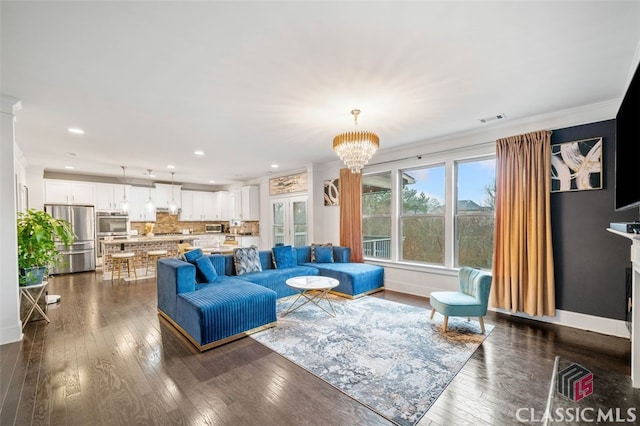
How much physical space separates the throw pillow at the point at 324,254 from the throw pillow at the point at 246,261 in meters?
1.33

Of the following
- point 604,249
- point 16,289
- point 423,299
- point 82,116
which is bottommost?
point 423,299

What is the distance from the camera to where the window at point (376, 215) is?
5.48 m

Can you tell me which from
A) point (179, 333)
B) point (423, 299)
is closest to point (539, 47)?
point (423, 299)

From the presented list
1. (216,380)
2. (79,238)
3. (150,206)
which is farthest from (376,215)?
(79,238)

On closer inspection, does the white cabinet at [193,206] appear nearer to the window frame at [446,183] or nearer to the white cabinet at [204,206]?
the white cabinet at [204,206]

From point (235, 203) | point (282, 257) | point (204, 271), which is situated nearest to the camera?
point (204, 271)

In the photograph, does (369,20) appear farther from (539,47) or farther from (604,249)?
(604,249)

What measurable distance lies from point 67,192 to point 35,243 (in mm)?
4525

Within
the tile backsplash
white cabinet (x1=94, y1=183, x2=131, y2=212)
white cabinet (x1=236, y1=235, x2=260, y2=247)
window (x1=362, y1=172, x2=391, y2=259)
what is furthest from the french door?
white cabinet (x1=94, y1=183, x2=131, y2=212)

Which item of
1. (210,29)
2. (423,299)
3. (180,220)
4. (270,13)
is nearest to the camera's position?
(270,13)

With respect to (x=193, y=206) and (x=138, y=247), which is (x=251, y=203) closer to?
(x=193, y=206)

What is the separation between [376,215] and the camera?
5652mm

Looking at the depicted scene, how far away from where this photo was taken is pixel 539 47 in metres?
2.10

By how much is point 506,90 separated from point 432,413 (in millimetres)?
3136
